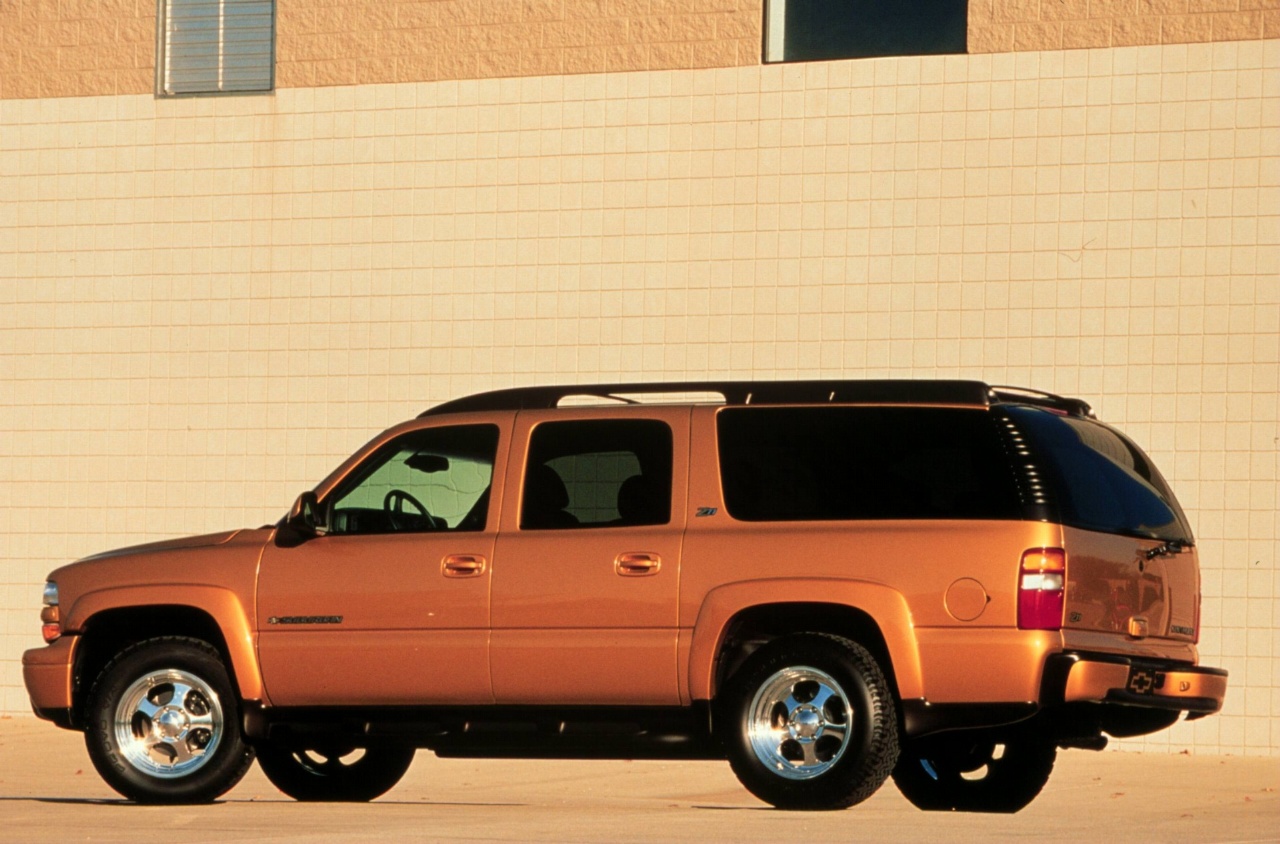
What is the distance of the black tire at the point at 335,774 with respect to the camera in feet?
37.5

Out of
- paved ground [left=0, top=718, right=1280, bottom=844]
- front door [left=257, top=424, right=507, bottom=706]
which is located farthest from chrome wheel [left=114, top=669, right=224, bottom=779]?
front door [left=257, top=424, right=507, bottom=706]

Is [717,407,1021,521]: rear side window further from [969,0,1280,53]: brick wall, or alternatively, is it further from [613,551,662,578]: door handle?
[969,0,1280,53]: brick wall

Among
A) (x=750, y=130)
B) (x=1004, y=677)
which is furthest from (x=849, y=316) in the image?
(x=1004, y=677)

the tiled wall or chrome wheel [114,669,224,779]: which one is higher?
the tiled wall

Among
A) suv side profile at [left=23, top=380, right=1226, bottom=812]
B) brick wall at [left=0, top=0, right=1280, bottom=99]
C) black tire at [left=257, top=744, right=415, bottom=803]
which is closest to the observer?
suv side profile at [left=23, top=380, right=1226, bottom=812]

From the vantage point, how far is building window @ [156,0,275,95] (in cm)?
1866

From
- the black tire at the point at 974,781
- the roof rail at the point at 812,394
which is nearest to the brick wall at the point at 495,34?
the roof rail at the point at 812,394

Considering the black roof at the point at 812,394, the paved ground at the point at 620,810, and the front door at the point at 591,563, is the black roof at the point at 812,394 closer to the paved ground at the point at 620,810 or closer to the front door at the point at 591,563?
the front door at the point at 591,563

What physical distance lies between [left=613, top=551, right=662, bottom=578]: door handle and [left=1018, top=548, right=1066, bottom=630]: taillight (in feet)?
5.24

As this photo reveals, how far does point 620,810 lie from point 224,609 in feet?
7.64

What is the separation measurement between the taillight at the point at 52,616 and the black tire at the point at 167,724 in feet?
1.33

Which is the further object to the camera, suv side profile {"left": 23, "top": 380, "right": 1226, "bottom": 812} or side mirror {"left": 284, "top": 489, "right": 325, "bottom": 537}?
side mirror {"left": 284, "top": 489, "right": 325, "bottom": 537}

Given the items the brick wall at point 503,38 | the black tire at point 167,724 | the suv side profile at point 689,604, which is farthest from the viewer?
the brick wall at point 503,38

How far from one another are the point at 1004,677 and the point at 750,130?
8.72 m
